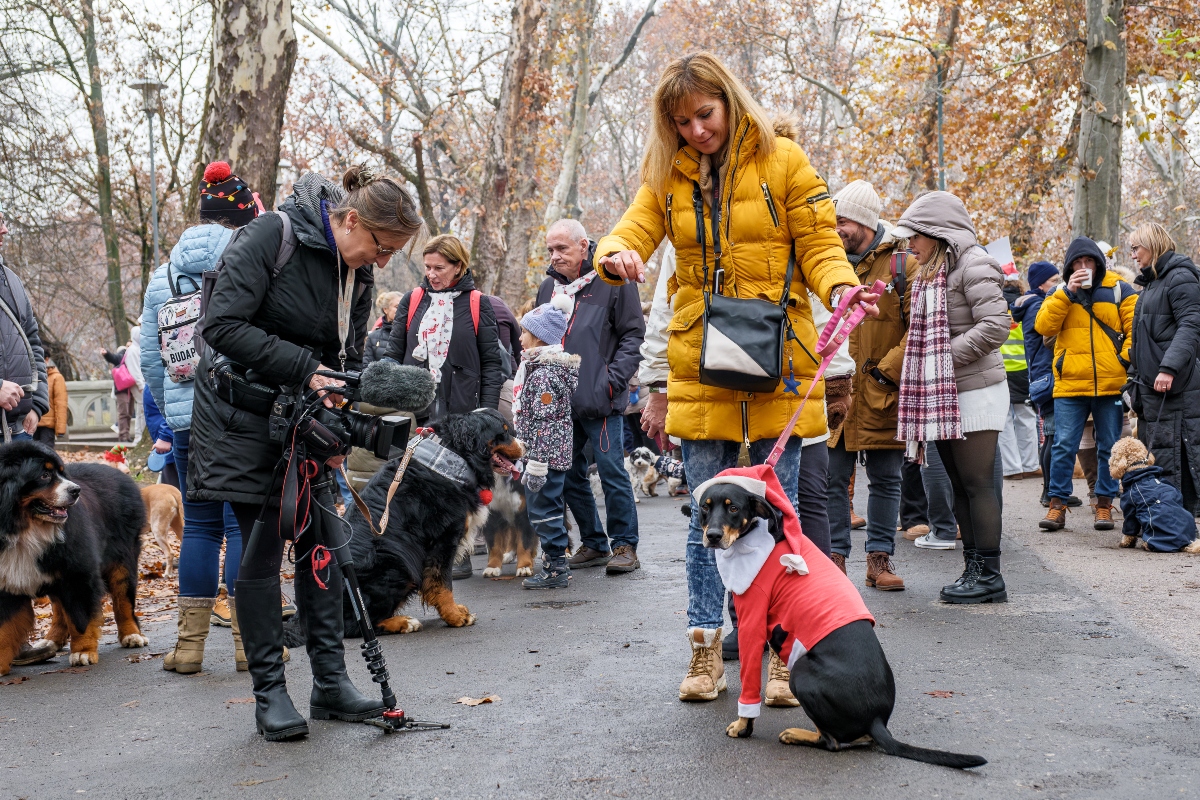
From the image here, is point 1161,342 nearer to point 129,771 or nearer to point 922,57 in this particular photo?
point 129,771

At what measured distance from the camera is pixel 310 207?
4254 mm

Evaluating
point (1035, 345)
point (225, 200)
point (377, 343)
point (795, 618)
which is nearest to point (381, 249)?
point (225, 200)

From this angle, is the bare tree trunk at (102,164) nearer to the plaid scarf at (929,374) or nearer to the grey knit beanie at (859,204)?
the grey knit beanie at (859,204)

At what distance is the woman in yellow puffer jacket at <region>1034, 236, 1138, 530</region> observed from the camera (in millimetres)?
9328

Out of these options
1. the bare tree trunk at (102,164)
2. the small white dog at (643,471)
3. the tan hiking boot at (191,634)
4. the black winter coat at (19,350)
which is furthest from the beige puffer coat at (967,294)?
the bare tree trunk at (102,164)

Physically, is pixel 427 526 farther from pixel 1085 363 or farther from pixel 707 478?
pixel 1085 363

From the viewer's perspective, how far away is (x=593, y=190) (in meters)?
53.7

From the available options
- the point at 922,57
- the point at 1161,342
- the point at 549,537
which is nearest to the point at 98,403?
the point at 922,57

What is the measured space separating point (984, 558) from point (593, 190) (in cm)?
4881

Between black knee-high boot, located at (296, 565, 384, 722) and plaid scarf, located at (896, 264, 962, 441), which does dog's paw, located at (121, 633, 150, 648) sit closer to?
black knee-high boot, located at (296, 565, 384, 722)

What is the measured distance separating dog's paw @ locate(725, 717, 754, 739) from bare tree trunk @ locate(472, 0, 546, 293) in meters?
16.7

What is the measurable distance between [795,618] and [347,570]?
5.74ft

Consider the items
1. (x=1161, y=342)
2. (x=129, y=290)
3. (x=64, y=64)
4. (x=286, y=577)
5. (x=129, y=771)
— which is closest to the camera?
(x=129, y=771)

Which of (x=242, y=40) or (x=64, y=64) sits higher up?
(x=64, y=64)
